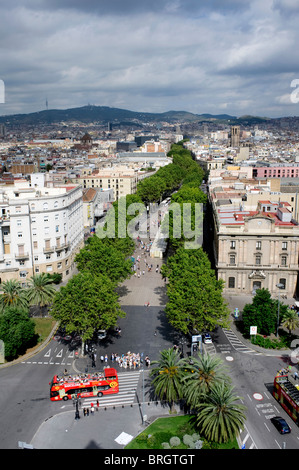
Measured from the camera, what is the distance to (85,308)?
1656 inches

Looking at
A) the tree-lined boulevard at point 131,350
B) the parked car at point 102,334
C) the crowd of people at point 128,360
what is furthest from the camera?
the parked car at point 102,334

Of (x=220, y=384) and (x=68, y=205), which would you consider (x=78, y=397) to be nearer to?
(x=220, y=384)

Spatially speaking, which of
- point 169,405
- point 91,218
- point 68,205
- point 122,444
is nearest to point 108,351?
point 169,405

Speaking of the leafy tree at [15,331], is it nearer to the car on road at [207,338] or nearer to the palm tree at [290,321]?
the car on road at [207,338]

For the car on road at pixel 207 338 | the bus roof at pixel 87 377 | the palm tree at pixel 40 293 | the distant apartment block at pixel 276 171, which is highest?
the distant apartment block at pixel 276 171

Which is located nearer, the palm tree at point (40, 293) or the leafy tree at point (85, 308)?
the leafy tree at point (85, 308)

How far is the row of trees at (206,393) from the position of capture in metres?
27.2

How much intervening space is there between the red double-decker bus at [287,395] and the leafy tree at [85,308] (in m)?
16.7

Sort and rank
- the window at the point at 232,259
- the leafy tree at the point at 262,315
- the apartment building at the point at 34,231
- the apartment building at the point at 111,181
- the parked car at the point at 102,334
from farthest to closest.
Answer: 1. the apartment building at the point at 111,181
2. the apartment building at the point at 34,231
3. the window at the point at 232,259
4. the parked car at the point at 102,334
5. the leafy tree at the point at 262,315

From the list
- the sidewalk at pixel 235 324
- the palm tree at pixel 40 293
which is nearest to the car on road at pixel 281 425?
the sidewalk at pixel 235 324

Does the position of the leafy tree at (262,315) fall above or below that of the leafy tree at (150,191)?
below

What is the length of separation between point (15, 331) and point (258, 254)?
106 feet

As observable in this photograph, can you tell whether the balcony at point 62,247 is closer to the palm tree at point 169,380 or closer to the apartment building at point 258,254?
the apartment building at point 258,254

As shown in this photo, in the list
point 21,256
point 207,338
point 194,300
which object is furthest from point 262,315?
point 21,256
